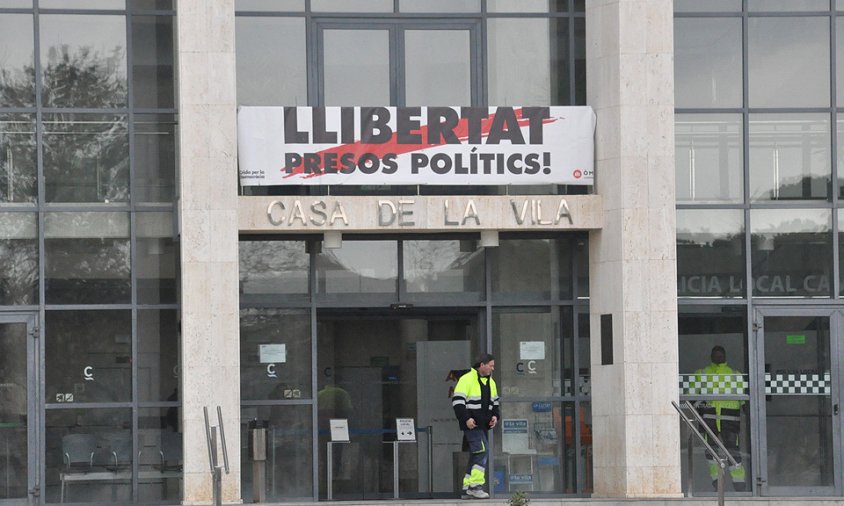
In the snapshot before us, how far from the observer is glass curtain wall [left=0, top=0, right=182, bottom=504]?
67.9 feet

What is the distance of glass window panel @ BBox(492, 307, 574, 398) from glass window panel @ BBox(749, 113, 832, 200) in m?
3.14

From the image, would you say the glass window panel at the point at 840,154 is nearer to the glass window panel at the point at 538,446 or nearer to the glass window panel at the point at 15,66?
the glass window panel at the point at 538,446

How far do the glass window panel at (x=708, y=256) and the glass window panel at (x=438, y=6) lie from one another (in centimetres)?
386

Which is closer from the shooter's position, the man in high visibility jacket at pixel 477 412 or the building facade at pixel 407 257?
the man in high visibility jacket at pixel 477 412

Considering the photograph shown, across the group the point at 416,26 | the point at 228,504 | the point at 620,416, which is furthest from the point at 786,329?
the point at 228,504

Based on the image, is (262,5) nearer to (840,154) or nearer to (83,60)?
(83,60)

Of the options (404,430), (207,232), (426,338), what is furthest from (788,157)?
(207,232)

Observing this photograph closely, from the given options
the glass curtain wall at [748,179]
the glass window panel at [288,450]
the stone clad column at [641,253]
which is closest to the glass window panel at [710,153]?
the glass curtain wall at [748,179]

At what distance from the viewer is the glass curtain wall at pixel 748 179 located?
21.4 meters

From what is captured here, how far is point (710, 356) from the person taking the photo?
2145 cm

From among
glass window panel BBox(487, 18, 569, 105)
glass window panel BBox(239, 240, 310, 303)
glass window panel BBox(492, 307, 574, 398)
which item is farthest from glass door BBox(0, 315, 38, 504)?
glass window panel BBox(487, 18, 569, 105)

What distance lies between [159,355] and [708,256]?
283 inches

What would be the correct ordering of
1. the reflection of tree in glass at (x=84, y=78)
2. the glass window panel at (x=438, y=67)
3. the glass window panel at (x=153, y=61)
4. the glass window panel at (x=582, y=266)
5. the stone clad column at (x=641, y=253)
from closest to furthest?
the stone clad column at (x=641, y=253), the reflection of tree in glass at (x=84, y=78), the glass window panel at (x=153, y=61), the glass window panel at (x=438, y=67), the glass window panel at (x=582, y=266)

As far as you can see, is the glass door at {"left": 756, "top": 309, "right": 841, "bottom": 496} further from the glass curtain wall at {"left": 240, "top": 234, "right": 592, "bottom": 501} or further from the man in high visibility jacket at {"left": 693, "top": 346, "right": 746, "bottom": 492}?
the glass curtain wall at {"left": 240, "top": 234, "right": 592, "bottom": 501}
